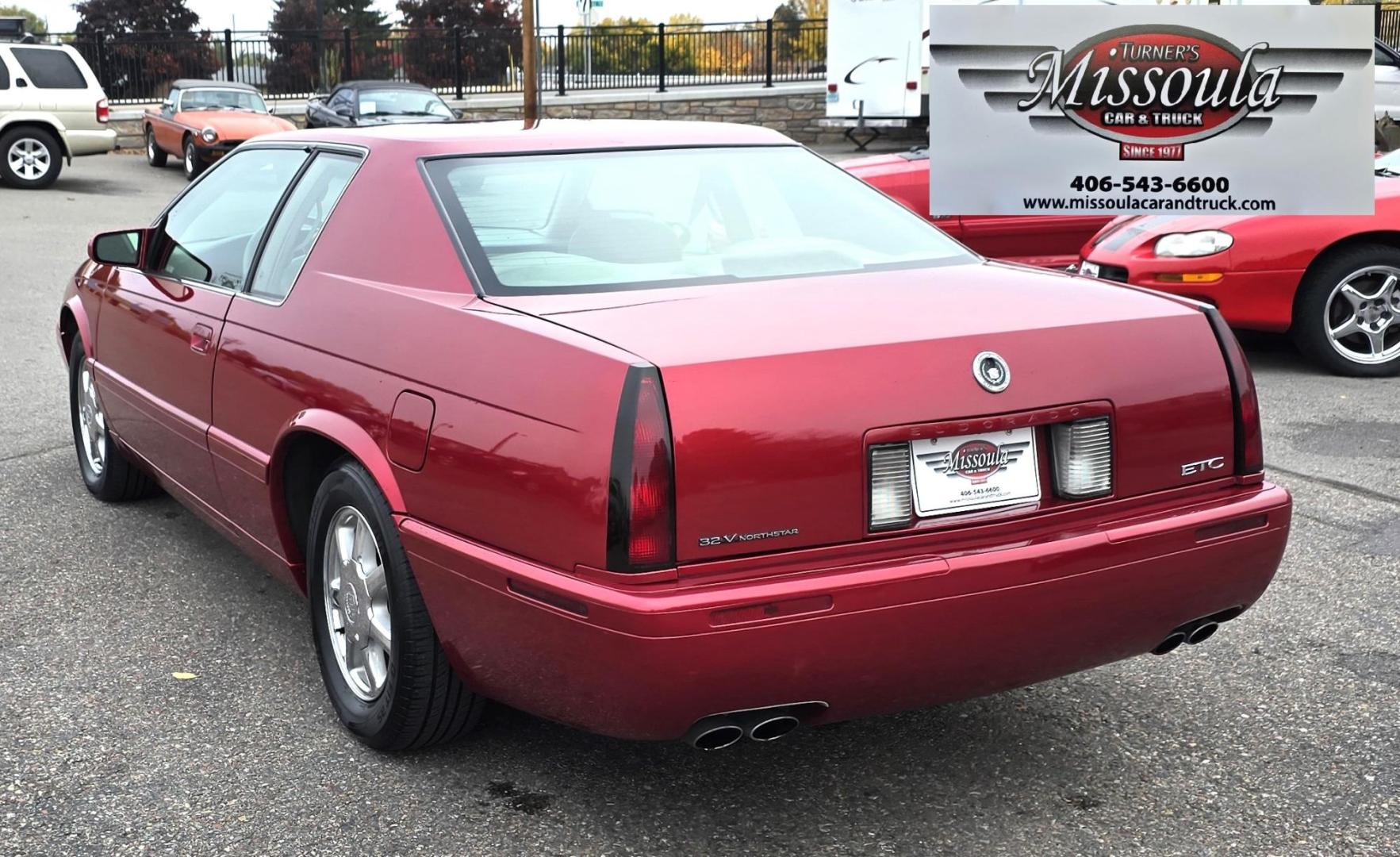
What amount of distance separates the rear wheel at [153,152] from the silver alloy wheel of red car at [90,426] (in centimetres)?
1808

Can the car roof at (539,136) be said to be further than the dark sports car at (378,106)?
No

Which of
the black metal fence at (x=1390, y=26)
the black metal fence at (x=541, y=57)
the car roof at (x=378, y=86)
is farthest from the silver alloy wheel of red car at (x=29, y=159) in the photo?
the black metal fence at (x=1390, y=26)

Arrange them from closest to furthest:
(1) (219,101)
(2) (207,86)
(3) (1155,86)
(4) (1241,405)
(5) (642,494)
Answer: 1. (5) (642,494)
2. (4) (1241,405)
3. (3) (1155,86)
4. (1) (219,101)
5. (2) (207,86)

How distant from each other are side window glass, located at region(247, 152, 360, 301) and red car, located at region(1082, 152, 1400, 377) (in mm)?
5027

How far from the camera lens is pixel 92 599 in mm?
4359

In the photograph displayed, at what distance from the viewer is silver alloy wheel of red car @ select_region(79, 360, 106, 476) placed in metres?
5.31

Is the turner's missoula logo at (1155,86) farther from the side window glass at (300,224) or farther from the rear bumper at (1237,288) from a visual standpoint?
the side window glass at (300,224)

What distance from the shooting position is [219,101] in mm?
21500

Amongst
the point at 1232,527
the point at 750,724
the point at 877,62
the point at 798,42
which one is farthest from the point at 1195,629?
the point at 798,42

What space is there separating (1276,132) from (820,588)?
461 centimetres

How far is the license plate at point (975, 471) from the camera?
2697mm

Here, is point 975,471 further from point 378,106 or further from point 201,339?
point 378,106

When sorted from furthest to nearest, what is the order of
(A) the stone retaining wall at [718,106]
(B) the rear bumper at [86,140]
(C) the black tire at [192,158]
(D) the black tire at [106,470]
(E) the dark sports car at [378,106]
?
1. (A) the stone retaining wall at [718,106]
2. (E) the dark sports car at [378,106]
3. (C) the black tire at [192,158]
4. (B) the rear bumper at [86,140]
5. (D) the black tire at [106,470]

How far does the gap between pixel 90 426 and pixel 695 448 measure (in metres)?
3.77
